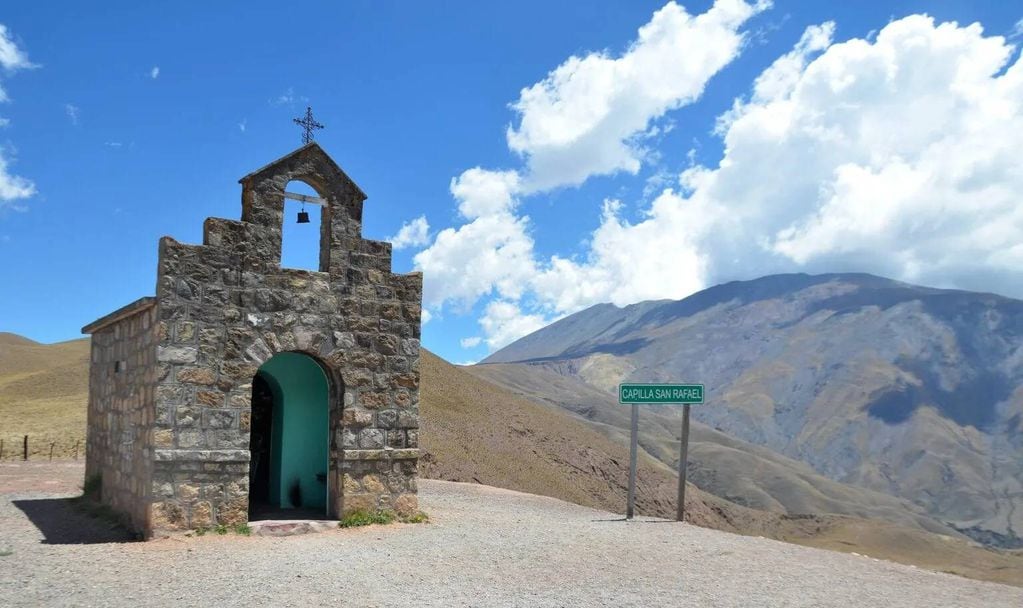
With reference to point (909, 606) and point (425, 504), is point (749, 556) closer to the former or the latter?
point (909, 606)

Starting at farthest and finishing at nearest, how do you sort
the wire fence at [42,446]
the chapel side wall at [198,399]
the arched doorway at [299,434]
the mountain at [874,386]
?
1. the mountain at [874,386]
2. the wire fence at [42,446]
3. the arched doorway at [299,434]
4. the chapel side wall at [198,399]

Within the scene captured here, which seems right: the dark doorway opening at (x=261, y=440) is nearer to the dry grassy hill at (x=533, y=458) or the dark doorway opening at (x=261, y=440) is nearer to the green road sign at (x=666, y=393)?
the green road sign at (x=666, y=393)

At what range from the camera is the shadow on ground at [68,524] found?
1124cm

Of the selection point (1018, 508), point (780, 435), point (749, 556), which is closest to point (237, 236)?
point (749, 556)

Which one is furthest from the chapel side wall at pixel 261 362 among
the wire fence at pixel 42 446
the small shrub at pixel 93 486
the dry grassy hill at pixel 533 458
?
the wire fence at pixel 42 446

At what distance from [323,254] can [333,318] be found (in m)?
1.11

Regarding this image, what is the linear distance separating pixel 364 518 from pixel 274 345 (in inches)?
118

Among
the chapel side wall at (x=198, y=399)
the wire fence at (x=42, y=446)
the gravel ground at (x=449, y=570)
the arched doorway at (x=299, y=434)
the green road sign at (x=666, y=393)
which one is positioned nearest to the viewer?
the gravel ground at (x=449, y=570)

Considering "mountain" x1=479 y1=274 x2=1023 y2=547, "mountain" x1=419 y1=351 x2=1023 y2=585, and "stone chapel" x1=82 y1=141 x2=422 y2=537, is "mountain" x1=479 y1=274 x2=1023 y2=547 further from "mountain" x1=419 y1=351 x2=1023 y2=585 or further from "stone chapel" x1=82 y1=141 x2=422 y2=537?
"stone chapel" x1=82 y1=141 x2=422 y2=537

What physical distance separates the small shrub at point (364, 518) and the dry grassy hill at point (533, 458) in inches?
549

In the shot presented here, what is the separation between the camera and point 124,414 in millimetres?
12359

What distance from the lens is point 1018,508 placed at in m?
90.1

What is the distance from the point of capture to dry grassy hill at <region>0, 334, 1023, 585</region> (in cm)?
3072

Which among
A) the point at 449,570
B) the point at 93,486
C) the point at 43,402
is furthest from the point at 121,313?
the point at 43,402
